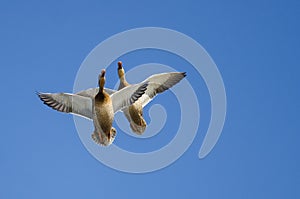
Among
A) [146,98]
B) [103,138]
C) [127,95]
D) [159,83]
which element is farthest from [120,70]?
[103,138]

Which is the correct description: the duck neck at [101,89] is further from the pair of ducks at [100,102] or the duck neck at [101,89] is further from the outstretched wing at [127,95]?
the outstretched wing at [127,95]

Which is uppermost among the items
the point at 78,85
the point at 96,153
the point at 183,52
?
the point at 183,52

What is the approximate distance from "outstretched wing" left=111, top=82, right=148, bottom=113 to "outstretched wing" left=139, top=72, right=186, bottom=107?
981mm

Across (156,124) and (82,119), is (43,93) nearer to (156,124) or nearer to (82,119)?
(82,119)

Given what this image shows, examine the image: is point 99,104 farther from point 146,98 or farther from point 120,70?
point 120,70

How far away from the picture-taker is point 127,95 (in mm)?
13898

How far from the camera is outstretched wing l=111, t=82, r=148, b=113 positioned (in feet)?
44.8

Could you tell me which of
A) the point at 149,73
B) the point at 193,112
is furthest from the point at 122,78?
the point at 193,112

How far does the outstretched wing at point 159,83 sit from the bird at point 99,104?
1002 mm

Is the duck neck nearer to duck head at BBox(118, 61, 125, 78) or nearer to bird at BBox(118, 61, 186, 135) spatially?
bird at BBox(118, 61, 186, 135)

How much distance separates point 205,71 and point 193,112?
102cm

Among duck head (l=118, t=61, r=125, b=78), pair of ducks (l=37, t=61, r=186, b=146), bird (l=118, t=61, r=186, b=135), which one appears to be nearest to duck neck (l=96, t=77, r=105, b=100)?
pair of ducks (l=37, t=61, r=186, b=146)

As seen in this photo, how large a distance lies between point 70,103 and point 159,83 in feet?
6.47

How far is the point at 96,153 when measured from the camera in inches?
575
